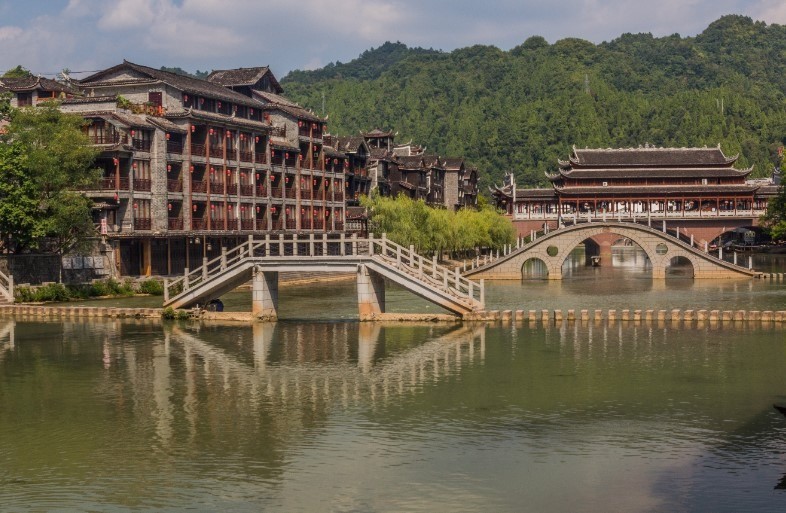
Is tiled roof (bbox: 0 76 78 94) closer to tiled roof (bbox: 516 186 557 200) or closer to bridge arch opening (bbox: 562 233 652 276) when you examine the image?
bridge arch opening (bbox: 562 233 652 276)

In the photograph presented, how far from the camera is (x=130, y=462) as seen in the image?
2573cm

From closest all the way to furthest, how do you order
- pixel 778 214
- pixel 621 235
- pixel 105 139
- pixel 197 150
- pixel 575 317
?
pixel 575 317 → pixel 105 139 → pixel 197 150 → pixel 621 235 → pixel 778 214

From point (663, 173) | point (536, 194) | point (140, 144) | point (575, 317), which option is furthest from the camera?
point (536, 194)

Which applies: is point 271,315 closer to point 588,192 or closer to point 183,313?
point 183,313

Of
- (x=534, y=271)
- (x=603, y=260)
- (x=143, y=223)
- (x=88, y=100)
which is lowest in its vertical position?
(x=534, y=271)

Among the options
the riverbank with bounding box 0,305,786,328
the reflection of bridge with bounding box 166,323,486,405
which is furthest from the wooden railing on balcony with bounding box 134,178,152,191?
the reflection of bridge with bounding box 166,323,486,405

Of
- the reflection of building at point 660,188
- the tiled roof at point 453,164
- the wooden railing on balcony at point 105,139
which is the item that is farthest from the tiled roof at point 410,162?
the wooden railing on balcony at point 105,139

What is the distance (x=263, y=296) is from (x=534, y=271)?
184ft

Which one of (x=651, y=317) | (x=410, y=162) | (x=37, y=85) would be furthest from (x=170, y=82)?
(x=410, y=162)

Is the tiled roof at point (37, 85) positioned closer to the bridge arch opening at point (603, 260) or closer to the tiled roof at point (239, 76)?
the tiled roof at point (239, 76)

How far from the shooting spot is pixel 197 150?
7825cm

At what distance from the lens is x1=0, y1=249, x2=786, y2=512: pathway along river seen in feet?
75.7

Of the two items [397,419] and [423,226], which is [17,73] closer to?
[423,226]

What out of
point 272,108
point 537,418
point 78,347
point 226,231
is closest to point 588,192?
point 272,108
